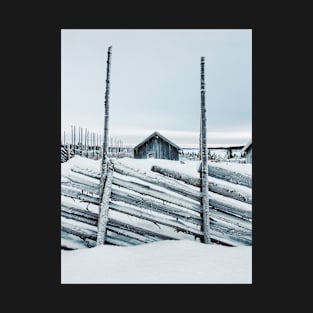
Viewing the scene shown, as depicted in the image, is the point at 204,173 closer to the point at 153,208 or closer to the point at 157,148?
the point at 157,148

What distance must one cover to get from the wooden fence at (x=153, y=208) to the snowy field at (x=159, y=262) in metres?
0.08

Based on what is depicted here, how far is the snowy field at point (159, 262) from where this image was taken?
9.82 ft

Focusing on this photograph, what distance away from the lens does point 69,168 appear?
11.4 ft

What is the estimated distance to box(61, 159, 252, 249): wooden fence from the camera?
11.1 feet

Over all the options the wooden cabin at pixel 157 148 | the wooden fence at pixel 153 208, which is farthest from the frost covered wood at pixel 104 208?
the wooden cabin at pixel 157 148

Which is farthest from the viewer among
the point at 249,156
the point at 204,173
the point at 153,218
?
the point at 153,218

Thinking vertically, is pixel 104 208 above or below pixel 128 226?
above

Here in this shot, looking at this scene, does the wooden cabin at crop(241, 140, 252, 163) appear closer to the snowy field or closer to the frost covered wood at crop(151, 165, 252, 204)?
the snowy field

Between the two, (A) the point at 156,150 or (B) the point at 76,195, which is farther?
(B) the point at 76,195

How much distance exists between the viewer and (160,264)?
310 centimetres

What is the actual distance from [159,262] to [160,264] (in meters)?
0.03

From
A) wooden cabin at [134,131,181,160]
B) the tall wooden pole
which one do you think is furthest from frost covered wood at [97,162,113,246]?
the tall wooden pole

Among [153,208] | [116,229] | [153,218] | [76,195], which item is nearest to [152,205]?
[153,208]
